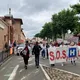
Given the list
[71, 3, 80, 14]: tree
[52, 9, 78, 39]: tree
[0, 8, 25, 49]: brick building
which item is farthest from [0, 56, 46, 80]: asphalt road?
[52, 9, 78, 39]: tree

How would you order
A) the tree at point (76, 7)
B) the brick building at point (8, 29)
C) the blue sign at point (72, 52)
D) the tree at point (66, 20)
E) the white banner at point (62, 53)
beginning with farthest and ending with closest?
1. the tree at point (66, 20)
2. the tree at point (76, 7)
3. the brick building at point (8, 29)
4. the blue sign at point (72, 52)
5. the white banner at point (62, 53)

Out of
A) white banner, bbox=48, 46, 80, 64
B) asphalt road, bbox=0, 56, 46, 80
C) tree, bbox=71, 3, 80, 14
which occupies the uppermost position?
tree, bbox=71, 3, 80, 14

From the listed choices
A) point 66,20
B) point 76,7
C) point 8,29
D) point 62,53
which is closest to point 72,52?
point 62,53

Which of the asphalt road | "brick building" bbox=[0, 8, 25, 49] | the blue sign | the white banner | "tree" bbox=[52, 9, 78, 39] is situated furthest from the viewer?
"tree" bbox=[52, 9, 78, 39]

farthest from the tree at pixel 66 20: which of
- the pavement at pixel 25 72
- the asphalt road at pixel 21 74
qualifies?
the asphalt road at pixel 21 74

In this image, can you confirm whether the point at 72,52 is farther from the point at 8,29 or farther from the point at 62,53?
the point at 8,29

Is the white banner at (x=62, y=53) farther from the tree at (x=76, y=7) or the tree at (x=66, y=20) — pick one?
the tree at (x=66, y=20)

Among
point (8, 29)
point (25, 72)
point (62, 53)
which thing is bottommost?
point (25, 72)

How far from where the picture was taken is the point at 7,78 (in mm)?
14188

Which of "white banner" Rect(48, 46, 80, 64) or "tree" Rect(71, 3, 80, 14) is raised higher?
"tree" Rect(71, 3, 80, 14)

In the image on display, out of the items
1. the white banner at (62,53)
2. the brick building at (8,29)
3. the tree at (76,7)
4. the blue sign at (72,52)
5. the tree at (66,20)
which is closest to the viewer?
the white banner at (62,53)

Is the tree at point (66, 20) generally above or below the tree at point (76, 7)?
below

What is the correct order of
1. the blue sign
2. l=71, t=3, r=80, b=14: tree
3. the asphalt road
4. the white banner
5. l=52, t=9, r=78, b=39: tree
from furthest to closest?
l=52, t=9, r=78, b=39: tree
l=71, t=3, r=80, b=14: tree
the blue sign
the white banner
the asphalt road

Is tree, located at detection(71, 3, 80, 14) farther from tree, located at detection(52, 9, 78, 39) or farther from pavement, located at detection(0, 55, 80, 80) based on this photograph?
pavement, located at detection(0, 55, 80, 80)
